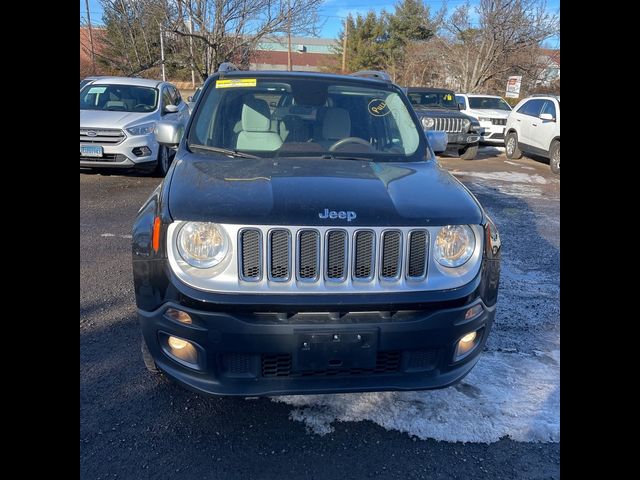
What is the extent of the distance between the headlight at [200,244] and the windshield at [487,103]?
1595 cm

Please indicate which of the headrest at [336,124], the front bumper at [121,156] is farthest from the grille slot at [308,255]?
the front bumper at [121,156]

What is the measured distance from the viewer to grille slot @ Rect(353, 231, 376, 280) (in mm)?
2377

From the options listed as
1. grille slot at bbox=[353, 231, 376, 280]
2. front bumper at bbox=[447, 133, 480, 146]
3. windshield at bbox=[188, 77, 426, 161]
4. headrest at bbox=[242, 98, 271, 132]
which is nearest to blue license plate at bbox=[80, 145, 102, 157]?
windshield at bbox=[188, 77, 426, 161]

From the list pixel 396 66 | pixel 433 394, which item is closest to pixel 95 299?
pixel 433 394

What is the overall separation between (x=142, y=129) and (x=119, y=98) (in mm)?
1470

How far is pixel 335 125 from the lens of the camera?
3766mm

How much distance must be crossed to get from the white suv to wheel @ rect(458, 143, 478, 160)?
3.77ft

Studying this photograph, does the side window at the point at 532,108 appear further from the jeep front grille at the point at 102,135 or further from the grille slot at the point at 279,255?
the grille slot at the point at 279,255

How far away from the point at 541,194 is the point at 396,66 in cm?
3223

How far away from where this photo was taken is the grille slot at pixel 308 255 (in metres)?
2.34

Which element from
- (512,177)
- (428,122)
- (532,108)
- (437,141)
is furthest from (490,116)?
(437,141)

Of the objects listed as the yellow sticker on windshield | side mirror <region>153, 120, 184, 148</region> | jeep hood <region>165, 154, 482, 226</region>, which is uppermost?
the yellow sticker on windshield

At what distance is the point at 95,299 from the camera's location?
423 centimetres

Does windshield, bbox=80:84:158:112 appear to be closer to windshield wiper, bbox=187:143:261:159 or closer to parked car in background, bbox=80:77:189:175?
parked car in background, bbox=80:77:189:175
